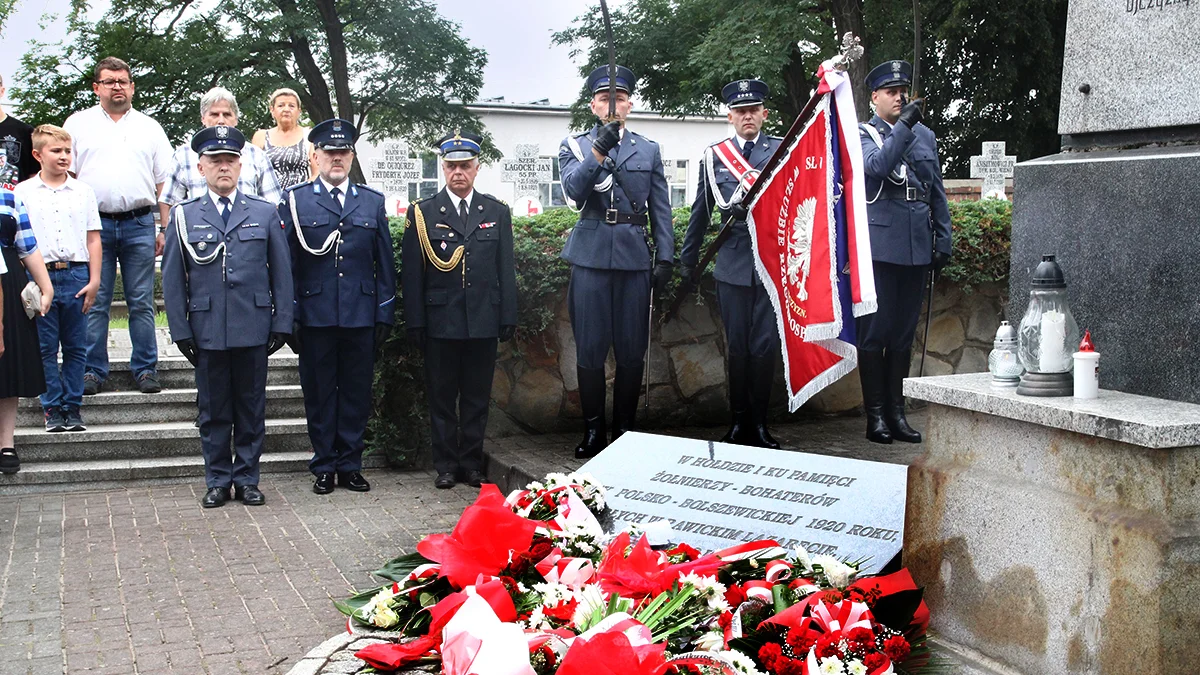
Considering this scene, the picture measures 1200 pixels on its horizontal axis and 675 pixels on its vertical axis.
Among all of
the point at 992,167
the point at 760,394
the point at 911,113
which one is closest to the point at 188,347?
the point at 760,394

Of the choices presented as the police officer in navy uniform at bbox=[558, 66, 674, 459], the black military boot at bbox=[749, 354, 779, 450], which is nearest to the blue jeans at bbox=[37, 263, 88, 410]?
the police officer in navy uniform at bbox=[558, 66, 674, 459]

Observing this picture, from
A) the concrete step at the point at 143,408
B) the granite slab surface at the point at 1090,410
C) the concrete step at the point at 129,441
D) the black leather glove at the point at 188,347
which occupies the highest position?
the granite slab surface at the point at 1090,410

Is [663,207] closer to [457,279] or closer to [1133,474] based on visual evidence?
[457,279]

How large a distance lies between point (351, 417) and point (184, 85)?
2083cm

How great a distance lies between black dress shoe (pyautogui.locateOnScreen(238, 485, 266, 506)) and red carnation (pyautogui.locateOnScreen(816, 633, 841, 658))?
3980 mm

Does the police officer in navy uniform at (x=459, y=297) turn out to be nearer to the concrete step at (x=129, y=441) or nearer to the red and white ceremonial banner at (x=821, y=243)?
the concrete step at (x=129, y=441)

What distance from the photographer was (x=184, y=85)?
25531 millimetres

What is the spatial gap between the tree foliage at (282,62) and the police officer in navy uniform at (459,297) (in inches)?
769

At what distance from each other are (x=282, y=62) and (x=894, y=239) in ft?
70.5

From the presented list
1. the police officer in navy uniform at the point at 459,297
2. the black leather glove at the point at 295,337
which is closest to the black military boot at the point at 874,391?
the police officer in navy uniform at the point at 459,297

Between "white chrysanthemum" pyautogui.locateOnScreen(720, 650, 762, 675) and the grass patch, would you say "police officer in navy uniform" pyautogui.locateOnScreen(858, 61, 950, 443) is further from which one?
the grass patch

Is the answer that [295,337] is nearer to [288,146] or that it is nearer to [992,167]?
[288,146]

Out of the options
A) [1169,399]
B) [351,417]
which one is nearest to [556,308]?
[351,417]

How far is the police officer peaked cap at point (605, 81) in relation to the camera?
6.65m
